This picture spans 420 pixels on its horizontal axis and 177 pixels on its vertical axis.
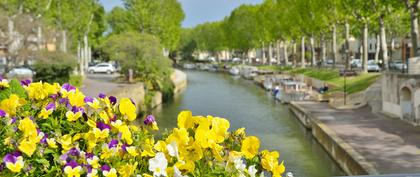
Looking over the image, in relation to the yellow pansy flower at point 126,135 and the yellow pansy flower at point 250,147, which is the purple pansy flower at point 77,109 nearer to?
the yellow pansy flower at point 126,135

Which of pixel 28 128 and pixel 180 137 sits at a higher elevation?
pixel 28 128

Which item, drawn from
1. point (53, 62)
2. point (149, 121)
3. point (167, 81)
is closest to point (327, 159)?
point (149, 121)

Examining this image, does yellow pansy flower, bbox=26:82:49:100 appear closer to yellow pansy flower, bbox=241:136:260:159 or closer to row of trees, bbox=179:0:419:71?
yellow pansy flower, bbox=241:136:260:159

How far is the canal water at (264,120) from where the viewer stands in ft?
70.1

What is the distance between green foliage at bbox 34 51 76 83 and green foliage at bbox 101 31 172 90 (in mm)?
8630

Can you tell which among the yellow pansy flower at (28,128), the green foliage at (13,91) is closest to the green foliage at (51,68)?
the green foliage at (13,91)

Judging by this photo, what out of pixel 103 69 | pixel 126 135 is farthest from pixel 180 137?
pixel 103 69

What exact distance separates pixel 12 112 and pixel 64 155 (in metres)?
0.84

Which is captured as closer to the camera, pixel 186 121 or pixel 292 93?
pixel 186 121

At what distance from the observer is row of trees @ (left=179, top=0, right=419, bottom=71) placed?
146ft

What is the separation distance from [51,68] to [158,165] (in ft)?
108

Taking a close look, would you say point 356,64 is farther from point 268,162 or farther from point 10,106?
point 10,106

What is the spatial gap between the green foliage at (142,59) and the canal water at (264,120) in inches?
101

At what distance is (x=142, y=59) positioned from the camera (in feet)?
158
